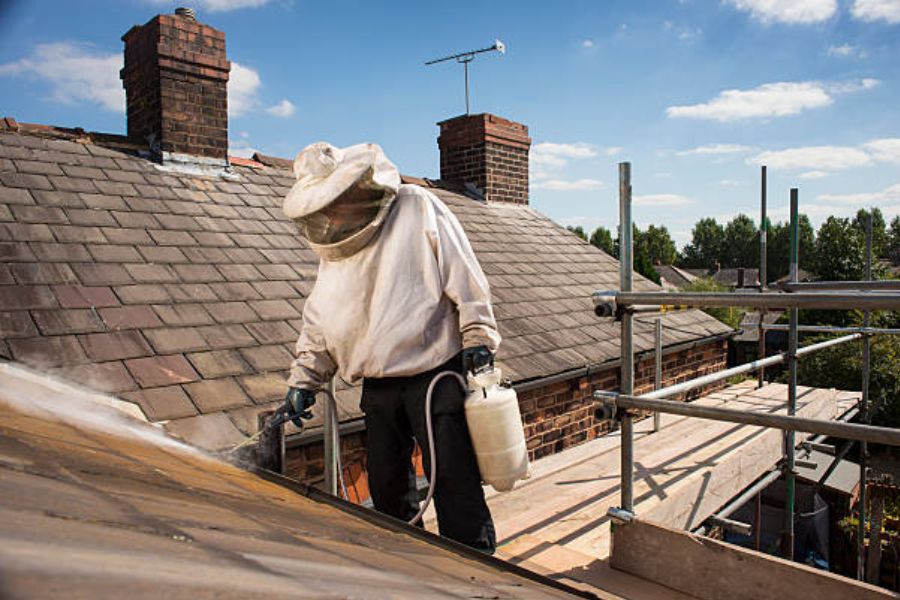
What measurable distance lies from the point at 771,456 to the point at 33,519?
5.55m

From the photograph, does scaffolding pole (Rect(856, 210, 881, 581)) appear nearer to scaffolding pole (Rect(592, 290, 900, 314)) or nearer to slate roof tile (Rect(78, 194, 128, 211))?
scaffolding pole (Rect(592, 290, 900, 314))

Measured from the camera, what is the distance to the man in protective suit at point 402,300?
2.60 m

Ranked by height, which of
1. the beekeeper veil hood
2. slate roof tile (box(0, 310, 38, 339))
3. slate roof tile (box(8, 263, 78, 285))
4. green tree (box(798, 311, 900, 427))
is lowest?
green tree (box(798, 311, 900, 427))

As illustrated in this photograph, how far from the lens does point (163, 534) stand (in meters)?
0.85

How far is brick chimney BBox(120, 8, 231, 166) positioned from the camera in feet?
21.6

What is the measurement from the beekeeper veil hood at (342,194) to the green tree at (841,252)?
3184 centimetres

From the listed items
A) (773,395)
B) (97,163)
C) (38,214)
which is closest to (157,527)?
(38,214)

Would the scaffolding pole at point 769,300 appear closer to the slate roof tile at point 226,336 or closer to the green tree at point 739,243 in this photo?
the slate roof tile at point 226,336

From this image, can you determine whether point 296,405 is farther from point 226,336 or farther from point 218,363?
point 226,336

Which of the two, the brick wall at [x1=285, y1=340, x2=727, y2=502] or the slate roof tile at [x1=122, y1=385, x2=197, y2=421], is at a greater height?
the slate roof tile at [x1=122, y1=385, x2=197, y2=421]

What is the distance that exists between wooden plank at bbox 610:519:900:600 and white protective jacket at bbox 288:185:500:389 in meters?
1.03

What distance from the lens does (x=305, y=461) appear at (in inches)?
168

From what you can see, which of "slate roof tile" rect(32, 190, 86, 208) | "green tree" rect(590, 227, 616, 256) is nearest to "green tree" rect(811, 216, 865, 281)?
"slate roof tile" rect(32, 190, 86, 208)

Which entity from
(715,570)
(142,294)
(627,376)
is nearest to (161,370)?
(142,294)
